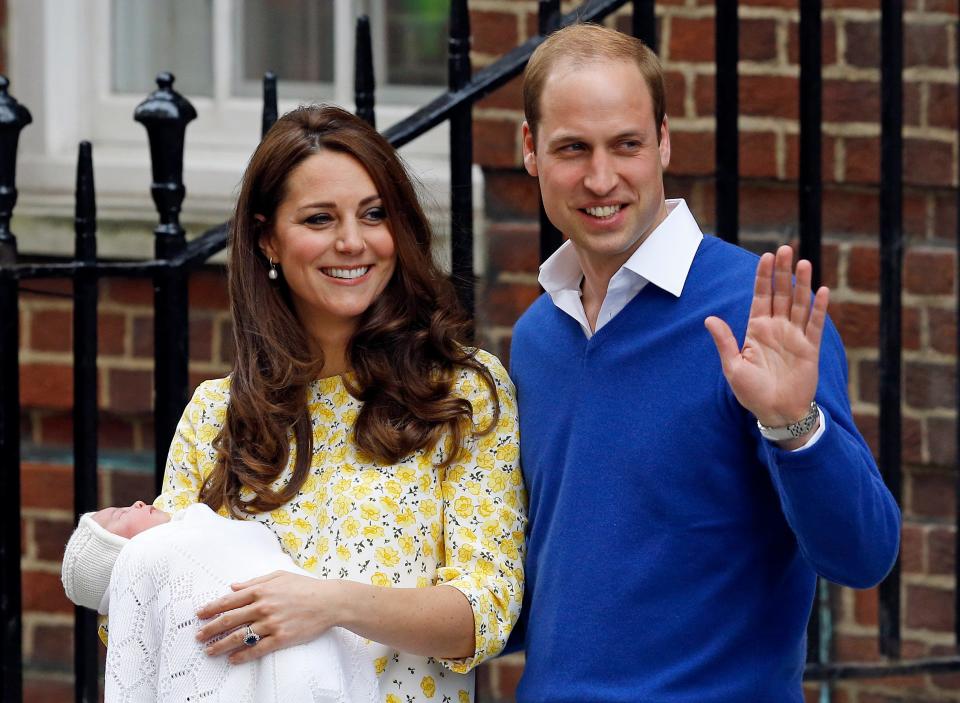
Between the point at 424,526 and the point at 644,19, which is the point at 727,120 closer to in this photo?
the point at 644,19

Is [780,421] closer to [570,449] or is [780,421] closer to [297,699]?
[570,449]

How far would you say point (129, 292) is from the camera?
163 inches

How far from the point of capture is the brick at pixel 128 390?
13.5ft

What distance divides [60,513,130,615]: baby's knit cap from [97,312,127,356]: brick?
1825 millimetres

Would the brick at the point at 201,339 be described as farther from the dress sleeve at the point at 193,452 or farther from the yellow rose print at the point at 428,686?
the yellow rose print at the point at 428,686

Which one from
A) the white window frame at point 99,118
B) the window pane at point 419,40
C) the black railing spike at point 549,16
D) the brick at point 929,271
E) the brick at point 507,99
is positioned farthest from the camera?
the window pane at point 419,40

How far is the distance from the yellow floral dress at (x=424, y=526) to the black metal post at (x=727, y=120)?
70 centimetres

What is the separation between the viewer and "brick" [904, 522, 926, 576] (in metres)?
3.74

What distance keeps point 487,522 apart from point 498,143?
1.77 m

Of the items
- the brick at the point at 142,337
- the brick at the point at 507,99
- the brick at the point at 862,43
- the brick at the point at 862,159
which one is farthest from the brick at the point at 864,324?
the brick at the point at 142,337

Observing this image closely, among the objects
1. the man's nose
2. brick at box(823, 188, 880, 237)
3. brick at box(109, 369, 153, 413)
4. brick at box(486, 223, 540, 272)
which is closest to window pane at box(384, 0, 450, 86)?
brick at box(486, 223, 540, 272)

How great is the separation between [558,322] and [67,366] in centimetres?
215

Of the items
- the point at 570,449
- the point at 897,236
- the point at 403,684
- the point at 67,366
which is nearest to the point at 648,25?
the point at 897,236

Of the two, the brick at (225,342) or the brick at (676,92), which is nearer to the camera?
the brick at (676,92)
